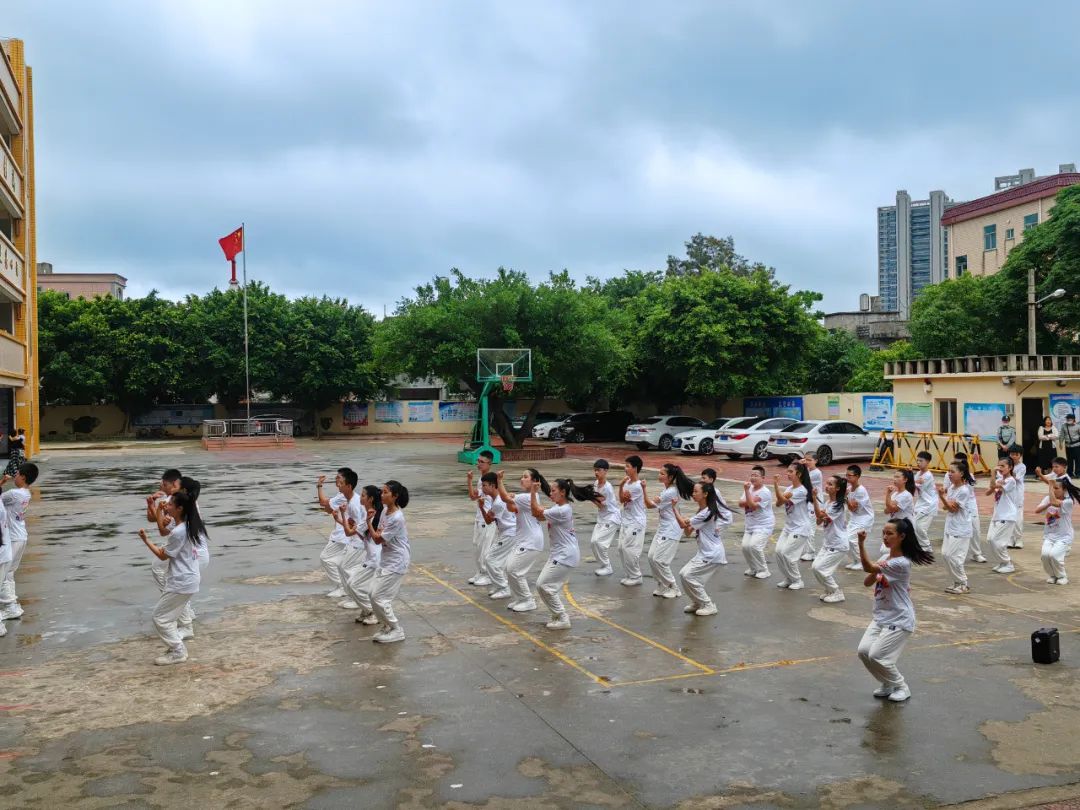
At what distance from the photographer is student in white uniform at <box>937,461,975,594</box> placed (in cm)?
1045

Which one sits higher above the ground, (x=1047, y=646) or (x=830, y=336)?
(x=830, y=336)

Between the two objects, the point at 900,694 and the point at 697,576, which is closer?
the point at 900,694

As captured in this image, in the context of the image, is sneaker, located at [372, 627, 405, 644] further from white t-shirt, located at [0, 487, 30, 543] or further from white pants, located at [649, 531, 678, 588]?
white t-shirt, located at [0, 487, 30, 543]

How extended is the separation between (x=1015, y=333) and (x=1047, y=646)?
27483 millimetres

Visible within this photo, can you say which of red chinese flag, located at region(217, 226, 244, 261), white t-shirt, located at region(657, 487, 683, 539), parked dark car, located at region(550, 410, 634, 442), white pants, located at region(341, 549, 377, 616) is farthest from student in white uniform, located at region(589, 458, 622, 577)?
red chinese flag, located at region(217, 226, 244, 261)

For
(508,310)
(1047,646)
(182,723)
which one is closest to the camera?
(182,723)

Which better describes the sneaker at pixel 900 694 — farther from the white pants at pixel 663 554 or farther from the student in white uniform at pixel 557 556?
the white pants at pixel 663 554

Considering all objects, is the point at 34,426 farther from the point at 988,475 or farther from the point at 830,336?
the point at 830,336

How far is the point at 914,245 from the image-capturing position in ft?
365

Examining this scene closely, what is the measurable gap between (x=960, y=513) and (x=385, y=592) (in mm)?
6597

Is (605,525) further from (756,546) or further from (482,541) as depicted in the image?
(756,546)

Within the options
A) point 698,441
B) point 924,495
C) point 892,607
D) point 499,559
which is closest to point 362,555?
point 499,559

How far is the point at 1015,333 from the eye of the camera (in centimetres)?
3186

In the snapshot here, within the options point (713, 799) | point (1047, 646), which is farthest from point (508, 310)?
point (713, 799)
